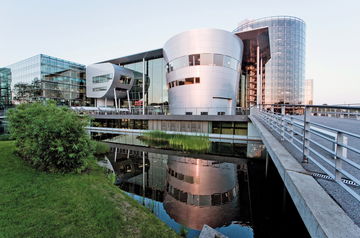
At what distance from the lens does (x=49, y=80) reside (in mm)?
45969

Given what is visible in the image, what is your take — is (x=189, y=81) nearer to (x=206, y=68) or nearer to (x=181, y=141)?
(x=206, y=68)

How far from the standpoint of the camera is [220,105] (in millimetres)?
26391

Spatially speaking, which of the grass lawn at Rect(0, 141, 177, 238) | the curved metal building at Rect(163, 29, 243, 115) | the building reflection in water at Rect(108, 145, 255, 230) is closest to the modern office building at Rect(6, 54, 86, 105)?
the curved metal building at Rect(163, 29, 243, 115)

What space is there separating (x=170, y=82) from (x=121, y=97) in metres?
19.8

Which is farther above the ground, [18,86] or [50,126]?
[18,86]

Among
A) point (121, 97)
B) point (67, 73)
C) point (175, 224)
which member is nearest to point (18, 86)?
point (67, 73)

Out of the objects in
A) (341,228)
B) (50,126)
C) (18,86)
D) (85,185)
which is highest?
(18,86)

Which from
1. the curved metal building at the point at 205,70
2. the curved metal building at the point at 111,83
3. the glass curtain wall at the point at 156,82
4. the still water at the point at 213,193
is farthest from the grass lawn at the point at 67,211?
the curved metal building at the point at 111,83

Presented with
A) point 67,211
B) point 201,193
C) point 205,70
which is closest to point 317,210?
point 67,211

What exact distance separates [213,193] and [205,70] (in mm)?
20596

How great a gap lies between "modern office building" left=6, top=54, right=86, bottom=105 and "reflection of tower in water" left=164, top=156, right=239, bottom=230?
47150mm

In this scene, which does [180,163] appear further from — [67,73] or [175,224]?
[67,73]

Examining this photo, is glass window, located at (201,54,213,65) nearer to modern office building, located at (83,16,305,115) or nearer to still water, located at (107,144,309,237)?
modern office building, located at (83,16,305,115)

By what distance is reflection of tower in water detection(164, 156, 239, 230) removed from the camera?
6.01 m
